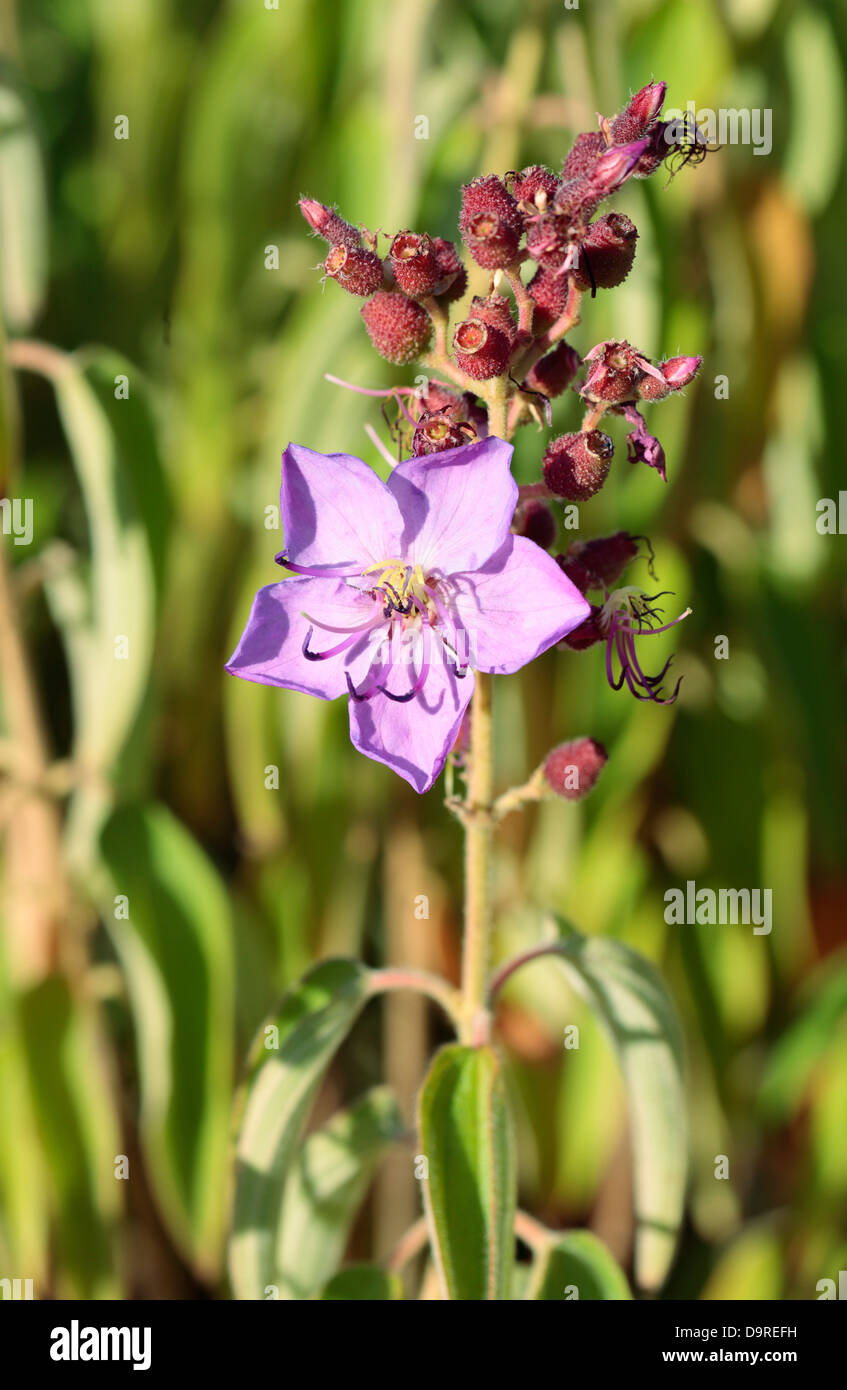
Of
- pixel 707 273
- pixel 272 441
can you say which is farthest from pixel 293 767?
pixel 707 273

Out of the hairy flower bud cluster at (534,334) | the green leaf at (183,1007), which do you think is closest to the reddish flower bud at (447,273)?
the hairy flower bud cluster at (534,334)

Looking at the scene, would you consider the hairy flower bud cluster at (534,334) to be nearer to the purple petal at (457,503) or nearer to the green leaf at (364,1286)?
the purple petal at (457,503)

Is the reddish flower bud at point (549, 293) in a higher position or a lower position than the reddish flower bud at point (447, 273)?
lower

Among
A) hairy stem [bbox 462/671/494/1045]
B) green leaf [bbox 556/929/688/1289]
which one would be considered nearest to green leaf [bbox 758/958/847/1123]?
green leaf [bbox 556/929/688/1289]

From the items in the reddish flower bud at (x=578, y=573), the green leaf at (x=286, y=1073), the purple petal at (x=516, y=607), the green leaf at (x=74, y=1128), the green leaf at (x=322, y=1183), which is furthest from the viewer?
the green leaf at (x=74, y=1128)

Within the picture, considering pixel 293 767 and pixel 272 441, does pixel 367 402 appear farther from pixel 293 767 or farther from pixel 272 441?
pixel 293 767

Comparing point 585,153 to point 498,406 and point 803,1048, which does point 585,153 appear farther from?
point 803,1048
